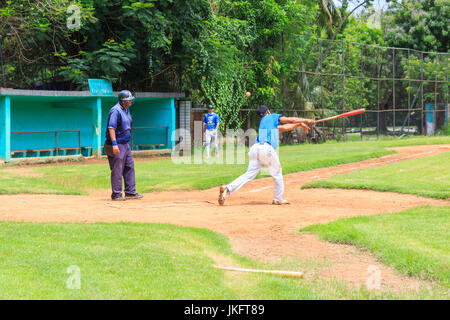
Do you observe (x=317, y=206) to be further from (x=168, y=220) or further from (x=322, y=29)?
(x=322, y=29)

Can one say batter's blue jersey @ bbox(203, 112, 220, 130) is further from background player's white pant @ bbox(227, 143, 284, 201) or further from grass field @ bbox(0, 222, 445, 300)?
grass field @ bbox(0, 222, 445, 300)

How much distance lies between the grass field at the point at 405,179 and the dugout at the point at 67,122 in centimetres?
1016

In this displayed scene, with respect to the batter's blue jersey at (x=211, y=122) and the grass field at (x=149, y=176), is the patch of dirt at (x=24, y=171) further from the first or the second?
the batter's blue jersey at (x=211, y=122)

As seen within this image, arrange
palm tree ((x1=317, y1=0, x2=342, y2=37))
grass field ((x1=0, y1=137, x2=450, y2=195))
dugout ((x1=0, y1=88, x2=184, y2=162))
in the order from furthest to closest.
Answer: palm tree ((x1=317, y1=0, x2=342, y2=37)) < dugout ((x1=0, y1=88, x2=184, y2=162)) < grass field ((x1=0, y1=137, x2=450, y2=195))

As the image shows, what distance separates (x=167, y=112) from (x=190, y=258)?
19169mm

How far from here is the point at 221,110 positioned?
27.5m

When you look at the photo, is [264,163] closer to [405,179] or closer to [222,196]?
[222,196]

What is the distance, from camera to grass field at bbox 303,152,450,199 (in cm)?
1327

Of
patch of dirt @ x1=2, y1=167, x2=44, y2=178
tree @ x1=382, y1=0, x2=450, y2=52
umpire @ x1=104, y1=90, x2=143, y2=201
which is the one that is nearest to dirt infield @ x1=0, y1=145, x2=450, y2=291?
umpire @ x1=104, y1=90, x2=143, y2=201

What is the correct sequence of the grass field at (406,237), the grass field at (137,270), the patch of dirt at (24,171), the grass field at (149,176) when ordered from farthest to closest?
the patch of dirt at (24,171) < the grass field at (149,176) < the grass field at (406,237) < the grass field at (137,270)

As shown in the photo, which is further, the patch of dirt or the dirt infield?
the patch of dirt

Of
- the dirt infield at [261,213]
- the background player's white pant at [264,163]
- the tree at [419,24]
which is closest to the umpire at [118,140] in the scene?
the dirt infield at [261,213]

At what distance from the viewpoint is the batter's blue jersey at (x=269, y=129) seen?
11297 mm

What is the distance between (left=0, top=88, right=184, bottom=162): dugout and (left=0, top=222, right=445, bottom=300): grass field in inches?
526
